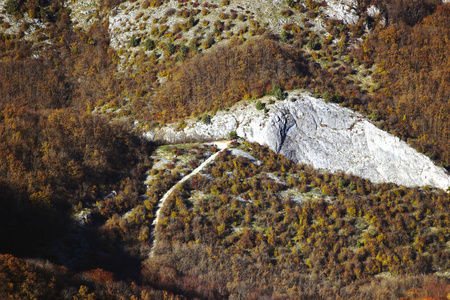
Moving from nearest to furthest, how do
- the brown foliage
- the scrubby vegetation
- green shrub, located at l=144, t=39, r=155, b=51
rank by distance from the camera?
the scrubby vegetation, the brown foliage, green shrub, located at l=144, t=39, r=155, b=51

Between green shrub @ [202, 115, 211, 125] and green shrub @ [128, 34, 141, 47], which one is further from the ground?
green shrub @ [128, 34, 141, 47]

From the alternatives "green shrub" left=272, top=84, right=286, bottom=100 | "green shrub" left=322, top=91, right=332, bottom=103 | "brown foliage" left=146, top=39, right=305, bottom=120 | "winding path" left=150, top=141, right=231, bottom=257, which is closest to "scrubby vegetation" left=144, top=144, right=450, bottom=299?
"winding path" left=150, top=141, right=231, bottom=257

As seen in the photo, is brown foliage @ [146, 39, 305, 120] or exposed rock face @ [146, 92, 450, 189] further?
brown foliage @ [146, 39, 305, 120]

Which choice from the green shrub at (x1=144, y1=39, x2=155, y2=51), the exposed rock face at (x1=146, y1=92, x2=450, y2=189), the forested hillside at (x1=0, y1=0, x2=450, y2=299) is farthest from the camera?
the green shrub at (x1=144, y1=39, x2=155, y2=51)

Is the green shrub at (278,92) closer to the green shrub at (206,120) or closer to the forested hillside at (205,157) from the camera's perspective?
the forested hillside at (205,157)

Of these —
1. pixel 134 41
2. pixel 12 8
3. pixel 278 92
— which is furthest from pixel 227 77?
pixel 12 8

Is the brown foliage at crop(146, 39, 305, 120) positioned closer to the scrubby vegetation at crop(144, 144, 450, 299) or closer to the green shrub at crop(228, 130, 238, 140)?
the green shrub at crop(228, 130, 238, 140)

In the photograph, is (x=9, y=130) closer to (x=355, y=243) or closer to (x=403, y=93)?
(x=355, y=243)
